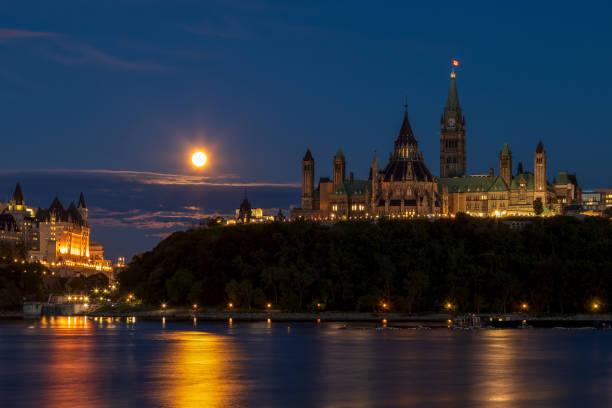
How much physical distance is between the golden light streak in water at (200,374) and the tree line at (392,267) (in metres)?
47.9

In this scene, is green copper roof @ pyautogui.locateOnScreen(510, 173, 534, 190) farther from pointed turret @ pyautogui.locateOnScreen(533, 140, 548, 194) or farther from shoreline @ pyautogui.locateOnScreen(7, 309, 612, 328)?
shoreline @ pyautogui.locateOnScreen(7, 309, 612, 328)

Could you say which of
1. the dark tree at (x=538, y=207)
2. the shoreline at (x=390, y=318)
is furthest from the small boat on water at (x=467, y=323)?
the dark tree at (x=538, y=207)

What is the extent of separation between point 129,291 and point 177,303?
15.9 m

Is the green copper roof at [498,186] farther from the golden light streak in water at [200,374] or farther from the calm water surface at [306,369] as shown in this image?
the golden light streak in water at [200,374]

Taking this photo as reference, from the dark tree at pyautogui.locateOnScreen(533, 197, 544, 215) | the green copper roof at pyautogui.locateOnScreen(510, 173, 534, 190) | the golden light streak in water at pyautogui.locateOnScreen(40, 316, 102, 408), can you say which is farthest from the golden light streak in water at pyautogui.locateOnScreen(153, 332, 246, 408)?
the green copper roof at pyautogui.locateOnScreen(510, 173, 534, 190)

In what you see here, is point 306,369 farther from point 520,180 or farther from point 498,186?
point 520,180

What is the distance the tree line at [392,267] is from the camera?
147000 mm

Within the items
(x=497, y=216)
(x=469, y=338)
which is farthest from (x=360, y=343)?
(x=497, y=216)

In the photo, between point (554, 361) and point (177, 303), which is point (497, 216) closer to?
point (177, 303)

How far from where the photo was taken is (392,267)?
152 m

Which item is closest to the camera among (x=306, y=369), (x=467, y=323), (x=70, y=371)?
(x=70, y=371)

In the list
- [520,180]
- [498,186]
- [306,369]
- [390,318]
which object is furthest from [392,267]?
→ [306,369]

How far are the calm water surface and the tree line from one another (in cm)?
2687

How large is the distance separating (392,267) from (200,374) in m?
83.6
